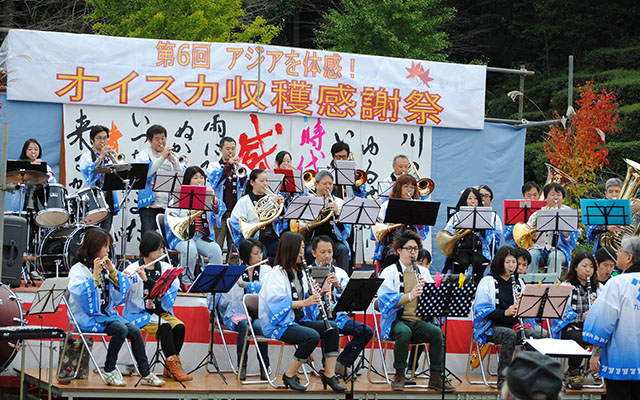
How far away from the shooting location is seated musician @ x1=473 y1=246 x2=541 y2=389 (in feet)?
32.3

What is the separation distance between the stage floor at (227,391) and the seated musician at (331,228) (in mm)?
1862

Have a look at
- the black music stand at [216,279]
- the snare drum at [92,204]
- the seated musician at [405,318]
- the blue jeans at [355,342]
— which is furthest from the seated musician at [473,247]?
the snare drum at [92,204]

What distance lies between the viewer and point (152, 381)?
8.80 metres

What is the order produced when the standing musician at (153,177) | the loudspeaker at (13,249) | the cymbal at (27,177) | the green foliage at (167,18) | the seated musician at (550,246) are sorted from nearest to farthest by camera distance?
the cymbal at (27,177) → the loudspeaker at (13,249) → the standing musician at (153,177) → the seated musician at (550,246) → the green foliage at (167,18)

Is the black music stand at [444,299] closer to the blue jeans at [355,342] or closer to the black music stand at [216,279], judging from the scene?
the blue jeans at [355,342]

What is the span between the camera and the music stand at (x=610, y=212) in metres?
11.0

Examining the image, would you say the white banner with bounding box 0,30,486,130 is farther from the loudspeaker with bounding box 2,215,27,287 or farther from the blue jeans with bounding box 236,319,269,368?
the blue jeans with bounding box 236,319,269,368

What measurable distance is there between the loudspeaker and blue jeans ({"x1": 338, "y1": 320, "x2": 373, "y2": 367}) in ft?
12.6

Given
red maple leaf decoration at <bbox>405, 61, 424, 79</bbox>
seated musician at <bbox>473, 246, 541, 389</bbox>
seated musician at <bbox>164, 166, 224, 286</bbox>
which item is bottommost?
seated musician at <bbox>473, 246, 541, 389</bbox>

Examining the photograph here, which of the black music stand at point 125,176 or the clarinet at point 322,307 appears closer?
the clarinet at point 322,307

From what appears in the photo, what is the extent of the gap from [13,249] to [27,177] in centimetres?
85

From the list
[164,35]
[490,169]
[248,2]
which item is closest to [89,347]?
[490,169]

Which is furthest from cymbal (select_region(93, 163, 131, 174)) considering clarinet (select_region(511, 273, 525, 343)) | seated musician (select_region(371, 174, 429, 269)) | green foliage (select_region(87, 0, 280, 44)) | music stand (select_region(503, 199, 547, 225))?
green foliage (select_region(87, 0, 280, 44))

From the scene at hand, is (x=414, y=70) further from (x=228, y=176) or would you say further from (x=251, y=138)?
(x=228, y=176)
